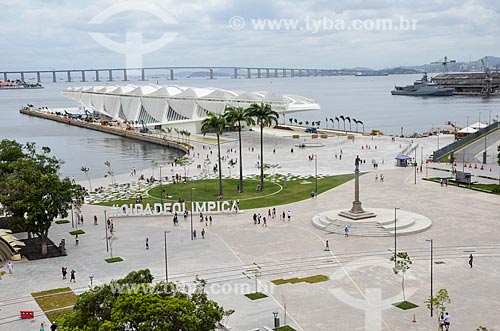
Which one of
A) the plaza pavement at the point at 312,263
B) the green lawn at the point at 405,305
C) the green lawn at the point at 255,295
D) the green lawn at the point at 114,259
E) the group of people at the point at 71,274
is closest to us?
the plaza pavement at the point at 312,263

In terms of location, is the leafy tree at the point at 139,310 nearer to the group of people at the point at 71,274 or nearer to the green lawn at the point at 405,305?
the green lawn at the point at 405,305

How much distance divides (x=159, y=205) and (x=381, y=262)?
22739 mm

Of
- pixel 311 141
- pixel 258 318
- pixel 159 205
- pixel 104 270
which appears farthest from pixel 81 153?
pixel 258 318

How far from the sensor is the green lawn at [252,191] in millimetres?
59062

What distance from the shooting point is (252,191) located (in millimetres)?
63625

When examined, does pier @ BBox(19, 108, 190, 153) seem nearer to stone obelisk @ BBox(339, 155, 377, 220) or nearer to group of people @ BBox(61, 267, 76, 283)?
stone obelisk @ BBox(339, 155, 377, 220)

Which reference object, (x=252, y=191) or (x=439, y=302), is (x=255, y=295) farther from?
(x=252, y=191)

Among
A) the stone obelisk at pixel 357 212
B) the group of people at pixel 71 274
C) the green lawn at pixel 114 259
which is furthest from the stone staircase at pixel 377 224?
the group of people at pixel 71 274

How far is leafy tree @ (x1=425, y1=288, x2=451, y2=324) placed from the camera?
27.5m

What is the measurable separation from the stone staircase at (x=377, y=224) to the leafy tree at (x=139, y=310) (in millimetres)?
24967

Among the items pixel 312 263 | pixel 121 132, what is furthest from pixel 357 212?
pixel 121 132

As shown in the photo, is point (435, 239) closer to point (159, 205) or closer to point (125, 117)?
point (159, 205)

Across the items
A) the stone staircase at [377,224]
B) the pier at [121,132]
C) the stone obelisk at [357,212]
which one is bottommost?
the stone staircase at [377,224]

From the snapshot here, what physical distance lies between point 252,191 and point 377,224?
20.0 m
